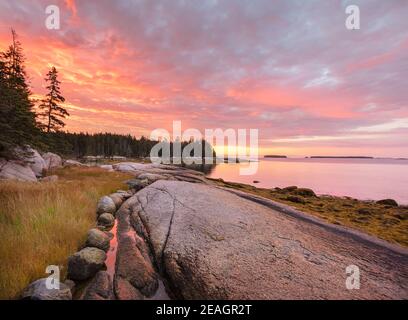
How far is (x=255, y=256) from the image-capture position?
223 inches

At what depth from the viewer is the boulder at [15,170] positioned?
1522 cm

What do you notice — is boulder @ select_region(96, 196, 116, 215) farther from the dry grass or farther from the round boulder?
the round boulder

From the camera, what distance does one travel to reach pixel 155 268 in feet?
18.2

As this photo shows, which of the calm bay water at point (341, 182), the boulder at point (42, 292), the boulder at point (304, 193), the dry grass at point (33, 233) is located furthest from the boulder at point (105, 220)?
the calm bay water at point (341, 182)

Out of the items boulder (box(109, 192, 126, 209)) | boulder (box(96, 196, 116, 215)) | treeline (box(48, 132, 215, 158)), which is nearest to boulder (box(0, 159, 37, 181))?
boulder (box(109, 192, 126, 209))

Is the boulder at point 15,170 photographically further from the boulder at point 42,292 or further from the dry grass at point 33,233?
the boulder at point 42,292

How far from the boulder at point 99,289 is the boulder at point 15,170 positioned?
14.5 m

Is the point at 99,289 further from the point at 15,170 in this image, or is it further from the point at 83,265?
the point at 15,170

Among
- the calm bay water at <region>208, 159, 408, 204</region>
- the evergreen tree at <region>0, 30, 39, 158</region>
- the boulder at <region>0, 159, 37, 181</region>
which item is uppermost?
the evergreen tree at <region>0, 30, 39, 158</region>

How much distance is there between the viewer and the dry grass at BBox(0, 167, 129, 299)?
4262 mm

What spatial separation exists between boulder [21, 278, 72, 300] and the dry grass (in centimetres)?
25

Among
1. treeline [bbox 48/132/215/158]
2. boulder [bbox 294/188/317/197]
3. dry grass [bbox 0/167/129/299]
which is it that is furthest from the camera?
treeline [bbox 48/132/215/158]

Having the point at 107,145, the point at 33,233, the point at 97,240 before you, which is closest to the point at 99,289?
the point at 97,240

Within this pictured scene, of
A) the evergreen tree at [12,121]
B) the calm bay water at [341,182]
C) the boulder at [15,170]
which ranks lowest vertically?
the calm bay water at [341,182]
